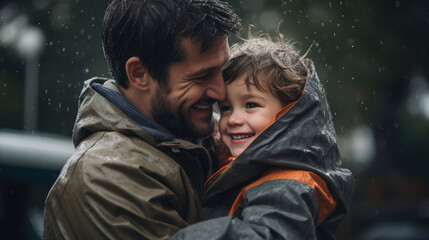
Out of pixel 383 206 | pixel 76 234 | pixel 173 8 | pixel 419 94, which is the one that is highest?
pixel 173 8

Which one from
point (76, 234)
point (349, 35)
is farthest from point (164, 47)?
point (349, 35)

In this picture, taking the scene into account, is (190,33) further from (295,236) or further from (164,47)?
(295,236)

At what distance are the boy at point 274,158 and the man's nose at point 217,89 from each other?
0.06 metres

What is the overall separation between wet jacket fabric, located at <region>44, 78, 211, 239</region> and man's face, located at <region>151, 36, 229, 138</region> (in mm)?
190

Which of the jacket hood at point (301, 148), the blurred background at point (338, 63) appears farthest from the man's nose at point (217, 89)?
the blurred background at point (338, 63)

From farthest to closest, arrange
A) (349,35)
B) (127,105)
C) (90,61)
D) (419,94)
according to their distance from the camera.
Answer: (419,94) → (90,61) → (349,35) → (127,105)

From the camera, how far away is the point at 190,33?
124 inches

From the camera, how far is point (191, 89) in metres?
3.21

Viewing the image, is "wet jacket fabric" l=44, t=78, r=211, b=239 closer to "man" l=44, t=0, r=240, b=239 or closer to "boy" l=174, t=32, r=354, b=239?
"man" l=44, t=0, r=240, b=239

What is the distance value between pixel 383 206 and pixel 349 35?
691 cm

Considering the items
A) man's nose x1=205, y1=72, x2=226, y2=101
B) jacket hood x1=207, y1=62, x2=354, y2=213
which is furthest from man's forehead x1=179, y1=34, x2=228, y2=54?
jacket hood x1=207, y1=62, x2=354, y2=213

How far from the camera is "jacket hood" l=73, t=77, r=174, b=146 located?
2.93m

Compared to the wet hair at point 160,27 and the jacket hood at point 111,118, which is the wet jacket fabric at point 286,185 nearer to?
the jacket hood at point 111,118

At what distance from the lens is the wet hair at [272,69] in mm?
3160
